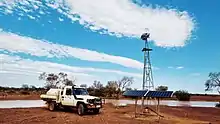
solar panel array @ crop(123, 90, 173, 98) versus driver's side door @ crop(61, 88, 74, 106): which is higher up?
solar panel array @ crop(123, 90, 173, 98)

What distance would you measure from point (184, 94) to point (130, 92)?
230 ft

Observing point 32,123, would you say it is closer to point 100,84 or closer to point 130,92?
point 130,92

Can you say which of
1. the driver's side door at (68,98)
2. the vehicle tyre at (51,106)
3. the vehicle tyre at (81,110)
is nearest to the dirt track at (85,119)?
the vehicle tyre at (81,110)

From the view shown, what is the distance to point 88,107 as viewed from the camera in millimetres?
26266

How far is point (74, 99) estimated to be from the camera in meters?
27.2

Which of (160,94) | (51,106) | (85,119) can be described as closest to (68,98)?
(51,106)

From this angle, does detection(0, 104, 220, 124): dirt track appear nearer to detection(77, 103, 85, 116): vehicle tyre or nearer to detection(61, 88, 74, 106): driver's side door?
detection(77, 103, 85, 116): vehicle tyre

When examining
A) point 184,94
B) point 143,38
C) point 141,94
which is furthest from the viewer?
point 184,94

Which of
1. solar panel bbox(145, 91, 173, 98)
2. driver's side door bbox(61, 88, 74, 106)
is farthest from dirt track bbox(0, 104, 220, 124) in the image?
solar panel bbox(145, 91, 173, 98)

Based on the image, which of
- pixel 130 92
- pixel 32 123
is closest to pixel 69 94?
pixel 130 92

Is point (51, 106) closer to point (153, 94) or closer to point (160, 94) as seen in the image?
point (153, 94)

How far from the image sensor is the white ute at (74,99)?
26406 mm

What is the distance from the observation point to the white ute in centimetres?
2641

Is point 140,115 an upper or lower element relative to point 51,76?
lower
